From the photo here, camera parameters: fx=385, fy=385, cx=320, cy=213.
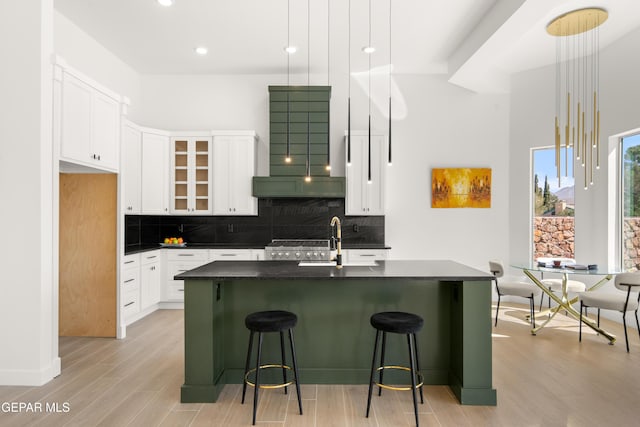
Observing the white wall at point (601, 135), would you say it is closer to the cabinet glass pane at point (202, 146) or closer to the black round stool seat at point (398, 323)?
the black round stool seat at point (398, 323)

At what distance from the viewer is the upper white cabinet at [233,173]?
18.5 feet

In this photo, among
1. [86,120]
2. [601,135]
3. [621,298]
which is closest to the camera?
[86,120]

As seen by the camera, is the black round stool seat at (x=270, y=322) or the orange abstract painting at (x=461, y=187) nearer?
the black round stool seat at (x=270, y=322)

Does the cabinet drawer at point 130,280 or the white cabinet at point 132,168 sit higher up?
the white cabinet at point 132,168

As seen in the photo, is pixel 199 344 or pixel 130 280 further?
pixel 130 280

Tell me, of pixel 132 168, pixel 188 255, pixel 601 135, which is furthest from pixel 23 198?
pixel 601 135

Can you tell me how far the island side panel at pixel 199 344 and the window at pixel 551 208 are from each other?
5047mm

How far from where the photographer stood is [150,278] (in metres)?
5.21

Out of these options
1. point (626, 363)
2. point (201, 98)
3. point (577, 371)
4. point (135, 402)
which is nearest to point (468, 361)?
point (577, 371)

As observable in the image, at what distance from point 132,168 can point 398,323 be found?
13.9ft

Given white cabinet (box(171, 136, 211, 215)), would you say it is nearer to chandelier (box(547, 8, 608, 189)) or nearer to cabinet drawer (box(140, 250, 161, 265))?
cabinet drawer (box(140, 250, 161, 265))

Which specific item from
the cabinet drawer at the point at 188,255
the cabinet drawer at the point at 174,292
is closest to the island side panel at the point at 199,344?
the cabinet drawer at the point at 188,255

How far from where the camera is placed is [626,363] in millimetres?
3600

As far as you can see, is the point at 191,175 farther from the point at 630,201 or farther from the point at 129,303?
the point at 630,201
